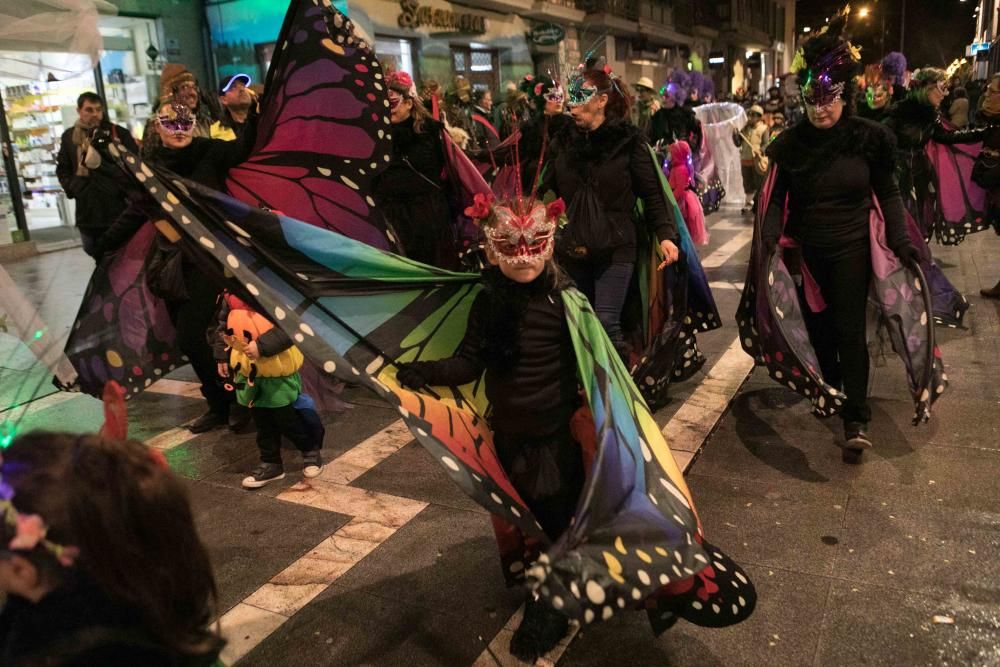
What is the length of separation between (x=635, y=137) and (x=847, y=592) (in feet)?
8.35

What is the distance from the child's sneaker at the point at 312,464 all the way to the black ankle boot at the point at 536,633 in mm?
1896

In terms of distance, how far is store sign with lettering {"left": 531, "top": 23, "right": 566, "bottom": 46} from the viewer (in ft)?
77.3

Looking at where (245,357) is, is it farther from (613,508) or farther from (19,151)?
(19,151)

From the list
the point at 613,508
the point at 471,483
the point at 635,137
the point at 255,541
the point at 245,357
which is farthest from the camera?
the point at 635,137

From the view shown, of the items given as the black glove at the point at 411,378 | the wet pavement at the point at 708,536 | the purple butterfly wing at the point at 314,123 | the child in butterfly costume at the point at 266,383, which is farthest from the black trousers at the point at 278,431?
the black glove at the point at 411,378

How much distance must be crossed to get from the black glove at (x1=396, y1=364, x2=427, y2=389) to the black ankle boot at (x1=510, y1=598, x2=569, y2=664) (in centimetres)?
86

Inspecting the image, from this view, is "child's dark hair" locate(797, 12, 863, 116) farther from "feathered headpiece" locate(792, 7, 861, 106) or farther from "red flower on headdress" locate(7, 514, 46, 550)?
"red flower on headdress" locate(7, 514, 46, 550)

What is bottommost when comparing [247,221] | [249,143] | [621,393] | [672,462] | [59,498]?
[672,462]

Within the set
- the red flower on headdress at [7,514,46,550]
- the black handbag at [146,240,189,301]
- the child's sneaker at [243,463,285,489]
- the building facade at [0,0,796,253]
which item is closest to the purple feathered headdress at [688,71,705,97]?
the building facade at [0,0,796,253]

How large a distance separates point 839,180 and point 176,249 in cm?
329

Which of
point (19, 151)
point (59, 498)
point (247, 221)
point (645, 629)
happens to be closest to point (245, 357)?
point (247, 221)

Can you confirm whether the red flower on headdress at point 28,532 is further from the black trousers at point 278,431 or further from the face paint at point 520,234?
the black trousers at point 278,431

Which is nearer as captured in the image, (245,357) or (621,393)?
(621,393)

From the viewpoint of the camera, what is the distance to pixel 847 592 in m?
3.05
